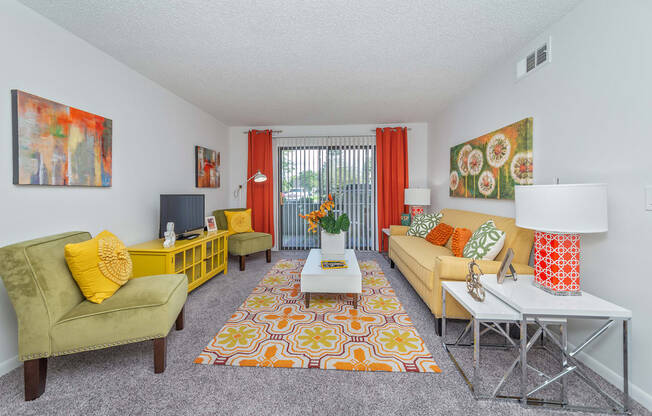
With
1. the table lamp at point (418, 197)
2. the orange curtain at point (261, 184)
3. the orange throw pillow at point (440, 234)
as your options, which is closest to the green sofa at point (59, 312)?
the orange throw pillow at point (440, 234)

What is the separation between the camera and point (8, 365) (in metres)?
1.71

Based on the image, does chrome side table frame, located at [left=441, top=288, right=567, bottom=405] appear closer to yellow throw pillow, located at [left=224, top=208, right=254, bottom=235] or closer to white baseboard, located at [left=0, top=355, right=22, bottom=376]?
white baseboard, located at [left=0, top=355, right=22, bottom=376]

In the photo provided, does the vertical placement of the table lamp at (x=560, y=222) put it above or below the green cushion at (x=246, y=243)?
above

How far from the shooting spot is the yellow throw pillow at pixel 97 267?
5.31 feet

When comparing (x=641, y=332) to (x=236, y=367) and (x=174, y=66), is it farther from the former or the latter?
(x=174, y=66)

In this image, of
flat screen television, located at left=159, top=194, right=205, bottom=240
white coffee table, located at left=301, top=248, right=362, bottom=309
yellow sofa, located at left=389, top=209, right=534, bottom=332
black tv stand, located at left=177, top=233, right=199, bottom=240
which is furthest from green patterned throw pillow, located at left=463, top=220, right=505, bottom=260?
flat screen television, located at left=159, top=194, right=205, bottom=240

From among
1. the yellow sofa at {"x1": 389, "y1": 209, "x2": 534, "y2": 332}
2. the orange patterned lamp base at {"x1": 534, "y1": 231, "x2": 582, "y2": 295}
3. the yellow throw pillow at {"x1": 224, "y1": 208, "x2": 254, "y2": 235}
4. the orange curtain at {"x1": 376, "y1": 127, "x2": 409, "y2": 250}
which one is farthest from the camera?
the orange curtain at {"x1": 376, "y1": 127, "x2": 409, "y2": 250}

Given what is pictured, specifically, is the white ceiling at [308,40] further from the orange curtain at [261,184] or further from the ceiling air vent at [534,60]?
the orange curtain at [261,184]

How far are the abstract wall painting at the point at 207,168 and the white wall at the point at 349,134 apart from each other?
0.57m

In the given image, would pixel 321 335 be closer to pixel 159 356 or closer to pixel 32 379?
pixel 159 356

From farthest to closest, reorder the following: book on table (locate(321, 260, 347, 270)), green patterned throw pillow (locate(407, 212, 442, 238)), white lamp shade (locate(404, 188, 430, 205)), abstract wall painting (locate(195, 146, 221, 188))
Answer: white lamp shade (locate(404, 188, 430, 205)) < abstract wall painting (locate(195, 146, 221, 188)) < green patterned throw pillow (locate(407, 212, 442, 238)) < book on table (locate(321, 260, 347, 270))

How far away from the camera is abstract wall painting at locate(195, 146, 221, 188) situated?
13.3ft

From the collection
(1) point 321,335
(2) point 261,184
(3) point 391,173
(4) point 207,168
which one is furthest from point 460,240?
(4) point 207,168

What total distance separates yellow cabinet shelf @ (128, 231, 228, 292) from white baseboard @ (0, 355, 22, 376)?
91 cm
